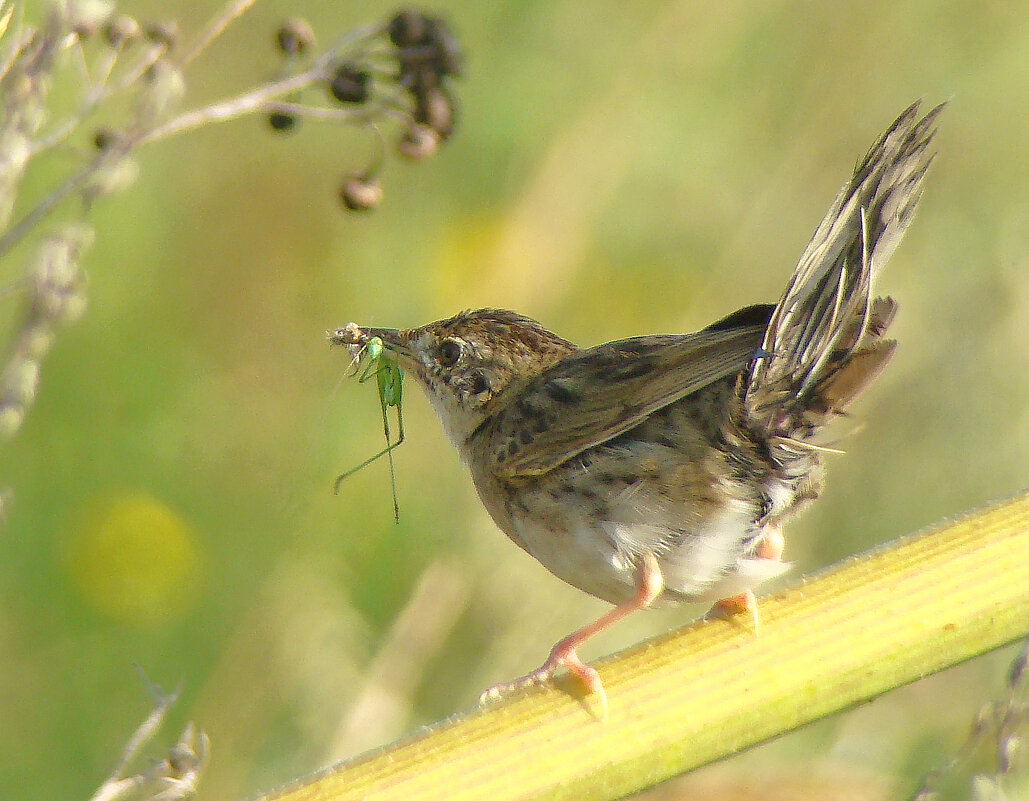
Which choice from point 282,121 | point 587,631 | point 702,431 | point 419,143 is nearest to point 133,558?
point 587,631

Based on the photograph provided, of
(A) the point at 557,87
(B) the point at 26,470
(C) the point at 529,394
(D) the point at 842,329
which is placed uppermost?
(A) the point at 557,87

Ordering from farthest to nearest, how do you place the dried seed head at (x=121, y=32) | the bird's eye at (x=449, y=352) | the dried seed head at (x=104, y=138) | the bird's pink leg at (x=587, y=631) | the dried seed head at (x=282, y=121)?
1. the bird's eye at (x=449, y=352)
2. the bird's pink leg at (x=587, y=631)
3. the dried seed head at (x=282, y=121)
4. the dried seed head at (x=121, y=32)
5. the dried seed head at (x=104, y=138)

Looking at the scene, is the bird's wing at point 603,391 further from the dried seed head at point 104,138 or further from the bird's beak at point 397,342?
the dried seed head at point 104,138

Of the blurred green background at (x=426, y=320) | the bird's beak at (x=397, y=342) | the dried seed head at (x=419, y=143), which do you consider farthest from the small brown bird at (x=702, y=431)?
the dried seed head at (x=419, y=143)

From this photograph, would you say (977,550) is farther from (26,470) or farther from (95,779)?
(26,470)

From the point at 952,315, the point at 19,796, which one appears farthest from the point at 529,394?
the point at 19,796

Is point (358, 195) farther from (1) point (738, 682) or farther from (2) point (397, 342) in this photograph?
(2) point (397, 342)
